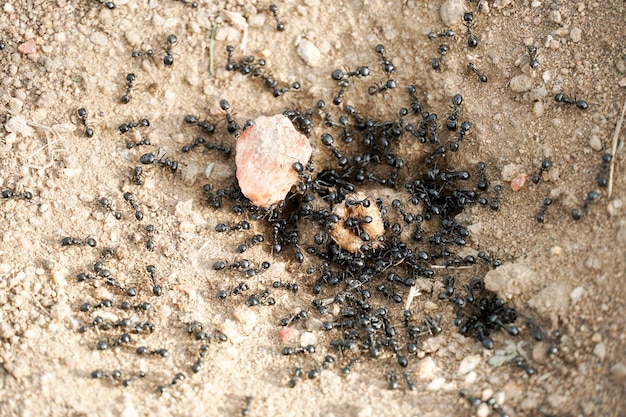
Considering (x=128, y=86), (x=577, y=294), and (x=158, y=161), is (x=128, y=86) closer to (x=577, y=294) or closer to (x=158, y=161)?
(x=158, y=161)

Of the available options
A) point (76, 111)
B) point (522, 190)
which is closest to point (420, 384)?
point (522, 190)

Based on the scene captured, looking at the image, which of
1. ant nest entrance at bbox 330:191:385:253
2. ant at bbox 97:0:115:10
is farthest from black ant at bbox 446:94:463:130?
ant at bbox 97:0:115:10

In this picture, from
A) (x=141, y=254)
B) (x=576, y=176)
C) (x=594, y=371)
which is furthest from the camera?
(x=141, y=254)

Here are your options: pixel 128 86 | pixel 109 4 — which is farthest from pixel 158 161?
pixel 109 4

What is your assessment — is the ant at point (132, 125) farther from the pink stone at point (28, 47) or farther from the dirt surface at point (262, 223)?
the pink stone at point (28, 47)

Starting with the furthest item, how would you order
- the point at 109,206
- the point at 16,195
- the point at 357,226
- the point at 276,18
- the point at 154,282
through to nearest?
the point at 276,18 → the point at 357,226 → the point at 109,206 → the point at 16,195 → the point at 154,282

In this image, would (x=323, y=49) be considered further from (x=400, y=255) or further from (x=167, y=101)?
(x=400, y=255)

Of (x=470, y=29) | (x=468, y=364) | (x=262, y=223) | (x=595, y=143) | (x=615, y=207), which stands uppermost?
(x=470, y=29)
